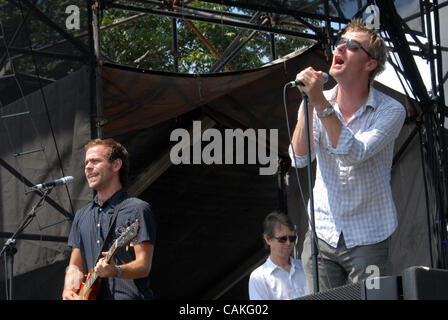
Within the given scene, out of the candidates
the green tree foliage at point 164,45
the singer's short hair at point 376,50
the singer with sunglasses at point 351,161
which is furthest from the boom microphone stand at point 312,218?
the green tree foliage at point 164,45

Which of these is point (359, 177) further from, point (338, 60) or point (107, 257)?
point (107, 257)

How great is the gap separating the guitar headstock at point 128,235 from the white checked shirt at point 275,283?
191 cm

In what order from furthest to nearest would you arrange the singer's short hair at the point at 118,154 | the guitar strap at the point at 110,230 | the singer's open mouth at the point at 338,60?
the singer's short hair at the point at 118,154 → the guitar strap at the point at 110,230 → the singer's open mouth at the point at 338,60

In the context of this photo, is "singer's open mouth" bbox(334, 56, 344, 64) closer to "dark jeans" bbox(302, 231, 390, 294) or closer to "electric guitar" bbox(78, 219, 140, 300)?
"dark jeans" bbox(302, 231, 390, 294)

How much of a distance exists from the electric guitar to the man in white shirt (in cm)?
187

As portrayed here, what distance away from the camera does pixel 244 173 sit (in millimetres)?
8688

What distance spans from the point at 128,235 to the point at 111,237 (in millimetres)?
212

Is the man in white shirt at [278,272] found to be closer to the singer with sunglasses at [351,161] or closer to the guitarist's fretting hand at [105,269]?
the guitarist's fretting hand at [105,269]

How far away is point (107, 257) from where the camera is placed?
352 centimetres

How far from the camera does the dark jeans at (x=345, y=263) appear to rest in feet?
9.34

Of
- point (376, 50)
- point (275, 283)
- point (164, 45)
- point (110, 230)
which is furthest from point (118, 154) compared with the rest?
point (164, 45)
